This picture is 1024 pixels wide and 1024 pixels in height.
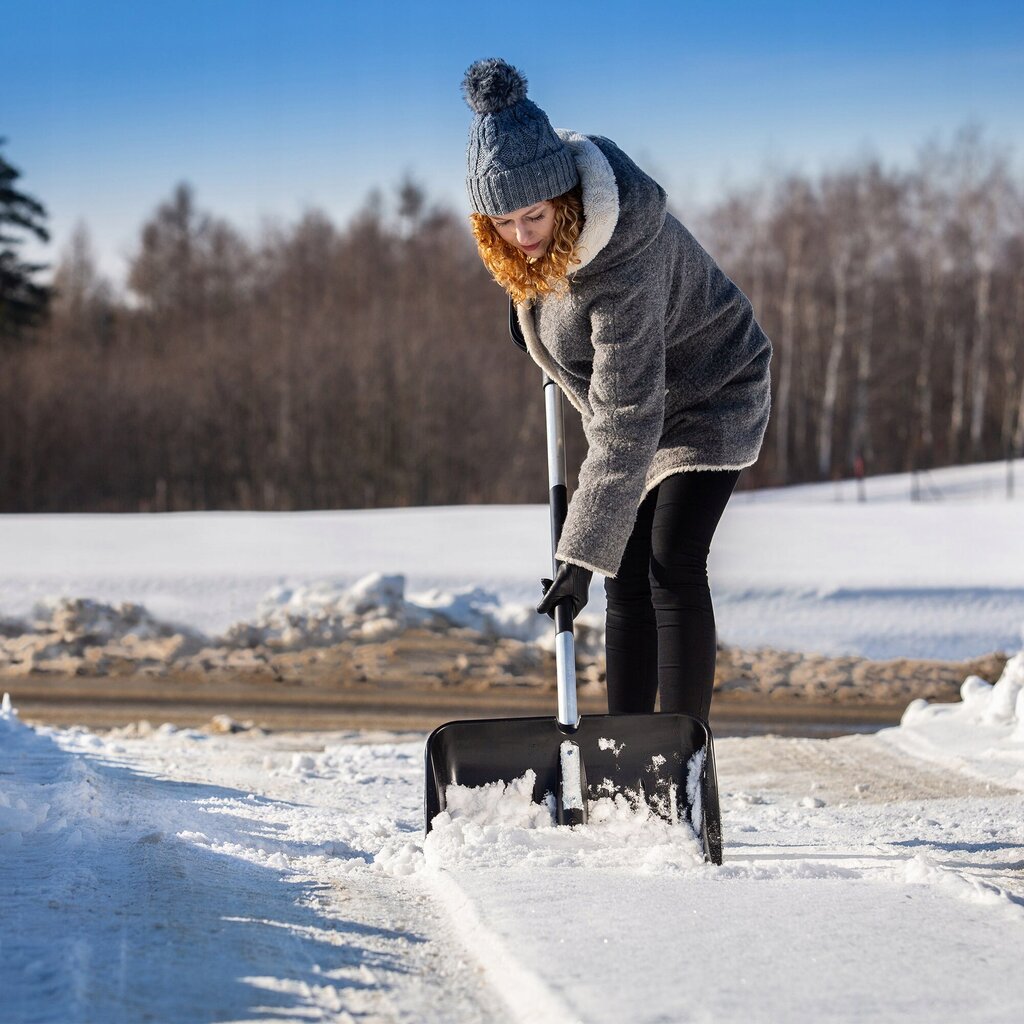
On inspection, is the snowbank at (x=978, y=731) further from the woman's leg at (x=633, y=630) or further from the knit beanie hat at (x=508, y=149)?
the knit beanie hat at (x=508, y=149)

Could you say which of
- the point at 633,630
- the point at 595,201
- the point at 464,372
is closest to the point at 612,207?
the point at 595,201

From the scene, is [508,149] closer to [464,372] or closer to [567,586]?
[567,586]

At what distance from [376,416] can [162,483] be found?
4243mm

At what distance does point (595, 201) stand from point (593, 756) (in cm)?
104

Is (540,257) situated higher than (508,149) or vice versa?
(508,149)

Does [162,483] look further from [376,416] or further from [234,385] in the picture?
[376,416]

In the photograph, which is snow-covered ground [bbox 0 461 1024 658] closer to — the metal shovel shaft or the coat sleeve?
the metal shovel shaft

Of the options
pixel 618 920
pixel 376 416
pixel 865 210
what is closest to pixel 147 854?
pixel 618 920

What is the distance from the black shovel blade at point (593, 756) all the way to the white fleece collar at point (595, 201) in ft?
2.89

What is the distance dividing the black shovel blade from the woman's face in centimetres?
89

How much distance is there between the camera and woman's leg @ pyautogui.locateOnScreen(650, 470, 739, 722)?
2.60 meters

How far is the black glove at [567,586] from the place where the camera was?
2527 millimetres

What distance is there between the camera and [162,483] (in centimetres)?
2467

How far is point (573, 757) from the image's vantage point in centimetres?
248
